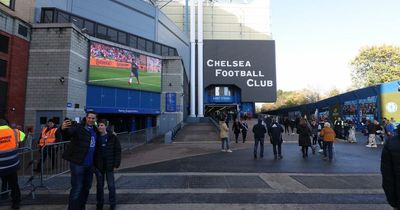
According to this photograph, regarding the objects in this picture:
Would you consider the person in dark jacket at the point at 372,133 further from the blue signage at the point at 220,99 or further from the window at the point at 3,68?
the blue signage at the point at 220,99

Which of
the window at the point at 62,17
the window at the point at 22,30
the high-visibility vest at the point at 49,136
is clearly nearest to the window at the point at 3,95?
the window at the point at 22,30

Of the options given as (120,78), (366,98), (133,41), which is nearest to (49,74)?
(120,78)

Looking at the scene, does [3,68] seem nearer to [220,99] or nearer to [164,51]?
[164,51]

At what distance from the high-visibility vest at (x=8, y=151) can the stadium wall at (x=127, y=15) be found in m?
21.5

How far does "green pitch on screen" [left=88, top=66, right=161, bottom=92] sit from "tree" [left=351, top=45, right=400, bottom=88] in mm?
31386

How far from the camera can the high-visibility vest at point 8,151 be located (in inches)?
196

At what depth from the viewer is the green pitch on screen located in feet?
80.6

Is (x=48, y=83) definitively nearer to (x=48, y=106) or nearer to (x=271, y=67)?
(x=48, y=106)

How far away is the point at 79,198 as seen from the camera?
15.0ft

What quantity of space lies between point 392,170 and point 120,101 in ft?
85.9

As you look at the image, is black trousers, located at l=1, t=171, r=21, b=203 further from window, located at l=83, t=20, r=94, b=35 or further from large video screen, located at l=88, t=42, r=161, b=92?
window, located at l=83, t=20, r=94, b=35

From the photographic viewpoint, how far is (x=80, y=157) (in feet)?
14.7

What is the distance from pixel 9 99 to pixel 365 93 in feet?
90.3

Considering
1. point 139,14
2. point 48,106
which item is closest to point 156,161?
point 48,106
